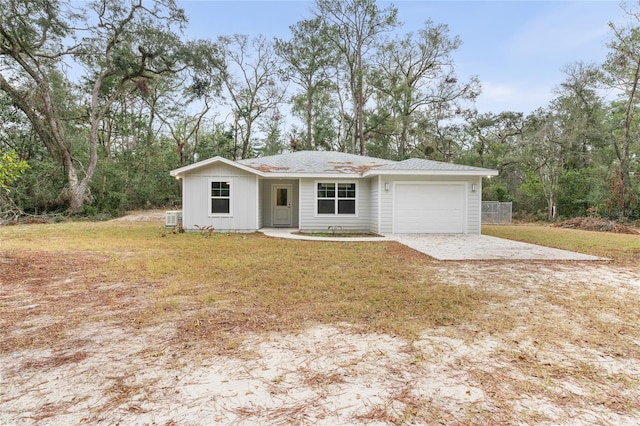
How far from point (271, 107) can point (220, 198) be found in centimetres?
1761

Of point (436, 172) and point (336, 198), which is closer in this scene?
point (436, 172)

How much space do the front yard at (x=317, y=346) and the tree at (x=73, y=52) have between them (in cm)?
1453

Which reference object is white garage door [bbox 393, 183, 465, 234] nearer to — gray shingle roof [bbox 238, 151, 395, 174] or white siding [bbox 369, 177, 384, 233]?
white siding [bbox 369, 177, 384, 233]

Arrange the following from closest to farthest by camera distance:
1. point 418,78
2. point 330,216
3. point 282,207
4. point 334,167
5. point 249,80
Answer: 1. point 330,216
2. point 334,167
3. point 282,207
4. point 418,78
5. point 249,80

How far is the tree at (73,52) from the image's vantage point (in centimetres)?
1539

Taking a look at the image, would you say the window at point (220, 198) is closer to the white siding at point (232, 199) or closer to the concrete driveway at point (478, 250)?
the white siding at point (232, 199)

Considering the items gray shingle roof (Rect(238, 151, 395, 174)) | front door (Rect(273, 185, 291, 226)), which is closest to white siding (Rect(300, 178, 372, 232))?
gray shingle roof (Rect(238, 151, 395, 174))

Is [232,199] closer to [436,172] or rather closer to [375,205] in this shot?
[375,205]

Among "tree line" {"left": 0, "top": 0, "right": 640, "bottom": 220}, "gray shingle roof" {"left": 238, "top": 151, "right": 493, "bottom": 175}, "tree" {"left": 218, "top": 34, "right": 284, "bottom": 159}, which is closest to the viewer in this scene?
"gray shingle roof" {"left": 238, "top": 151, "right": 493, "bottom": 175}

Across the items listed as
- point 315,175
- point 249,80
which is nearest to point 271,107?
point 249,80

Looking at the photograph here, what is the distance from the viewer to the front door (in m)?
13.8

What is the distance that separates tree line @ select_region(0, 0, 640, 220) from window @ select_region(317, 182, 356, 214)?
12155mm

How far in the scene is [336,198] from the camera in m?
12.5

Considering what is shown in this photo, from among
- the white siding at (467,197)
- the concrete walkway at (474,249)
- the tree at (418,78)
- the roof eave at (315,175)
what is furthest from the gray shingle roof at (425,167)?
the tree at (418,78)
